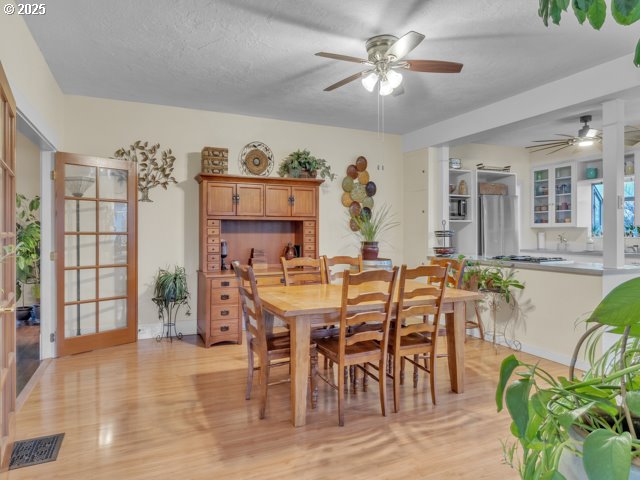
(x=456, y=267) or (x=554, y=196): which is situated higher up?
(x=554, y=196)

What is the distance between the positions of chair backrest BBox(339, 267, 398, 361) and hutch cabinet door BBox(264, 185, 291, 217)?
2483 millimetres

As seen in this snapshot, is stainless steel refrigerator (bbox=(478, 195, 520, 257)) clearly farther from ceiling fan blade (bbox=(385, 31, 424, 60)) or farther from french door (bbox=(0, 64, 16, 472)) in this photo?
french door (bbox=(0, 64, 16, 472))

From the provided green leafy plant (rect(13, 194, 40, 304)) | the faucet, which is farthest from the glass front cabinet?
green leafy plant (rect(13, 194, 40, 304))

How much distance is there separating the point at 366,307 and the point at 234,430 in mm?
1140

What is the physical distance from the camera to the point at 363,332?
2.76m

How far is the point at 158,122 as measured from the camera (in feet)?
15.7

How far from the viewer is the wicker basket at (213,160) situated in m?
4.69

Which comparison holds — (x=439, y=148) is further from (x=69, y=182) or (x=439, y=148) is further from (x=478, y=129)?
(x=69, y=182)

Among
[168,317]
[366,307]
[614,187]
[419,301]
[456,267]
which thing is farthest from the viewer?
[168,317]

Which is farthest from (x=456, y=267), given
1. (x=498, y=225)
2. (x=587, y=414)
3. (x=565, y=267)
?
(x=587, y=414)

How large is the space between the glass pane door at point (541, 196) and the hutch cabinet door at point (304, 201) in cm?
409

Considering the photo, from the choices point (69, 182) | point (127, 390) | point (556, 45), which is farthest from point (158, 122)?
point (556, 45)

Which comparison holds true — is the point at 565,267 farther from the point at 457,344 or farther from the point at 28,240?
the point at 28,240

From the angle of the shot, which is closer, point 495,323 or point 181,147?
point 495,323
